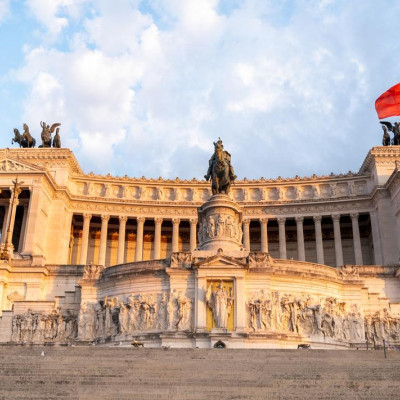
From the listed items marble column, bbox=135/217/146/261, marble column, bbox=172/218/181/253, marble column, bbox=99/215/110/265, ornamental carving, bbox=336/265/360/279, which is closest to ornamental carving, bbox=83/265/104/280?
ornamental carving, bbox=336/265/360/279

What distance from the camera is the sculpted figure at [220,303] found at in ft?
101

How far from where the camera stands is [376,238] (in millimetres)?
65625

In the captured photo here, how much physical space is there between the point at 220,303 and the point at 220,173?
34.9 ft

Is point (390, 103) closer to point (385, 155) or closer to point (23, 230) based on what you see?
point (385, 155)

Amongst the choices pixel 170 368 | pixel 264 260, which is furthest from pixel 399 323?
pixel 170 368

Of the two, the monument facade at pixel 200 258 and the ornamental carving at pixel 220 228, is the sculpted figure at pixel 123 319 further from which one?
the ornamental carving at pixel 220 228

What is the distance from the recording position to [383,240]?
210 ft

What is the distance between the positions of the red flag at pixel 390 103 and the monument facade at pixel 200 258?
41.1 feet

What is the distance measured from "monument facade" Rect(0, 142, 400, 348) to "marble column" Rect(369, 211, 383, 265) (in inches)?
5.8

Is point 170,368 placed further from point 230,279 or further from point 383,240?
point 383,240

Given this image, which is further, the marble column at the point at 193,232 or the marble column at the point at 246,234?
the marble column at the point at 246,234

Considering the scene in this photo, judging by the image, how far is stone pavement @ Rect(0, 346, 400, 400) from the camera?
1639 centimetres

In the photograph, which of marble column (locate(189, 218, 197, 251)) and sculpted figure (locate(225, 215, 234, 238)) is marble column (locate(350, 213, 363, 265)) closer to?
marble column (locate(189, 218, 197, 251))

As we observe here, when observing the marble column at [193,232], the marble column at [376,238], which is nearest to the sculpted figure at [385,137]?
the marble column at [376,238]
